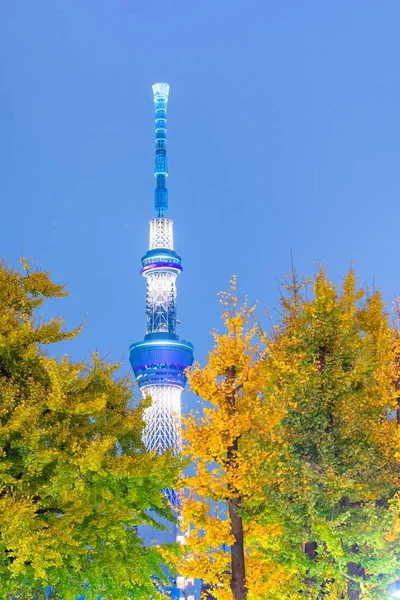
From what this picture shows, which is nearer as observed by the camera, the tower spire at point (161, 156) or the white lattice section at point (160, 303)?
the white lattice section at point (160, 303)

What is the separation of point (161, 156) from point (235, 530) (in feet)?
393

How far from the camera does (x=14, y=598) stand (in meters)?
19.7

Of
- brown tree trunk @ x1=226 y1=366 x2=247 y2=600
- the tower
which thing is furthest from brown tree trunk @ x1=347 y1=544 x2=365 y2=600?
the tower

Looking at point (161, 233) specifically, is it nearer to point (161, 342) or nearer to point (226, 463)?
point (161, 342)

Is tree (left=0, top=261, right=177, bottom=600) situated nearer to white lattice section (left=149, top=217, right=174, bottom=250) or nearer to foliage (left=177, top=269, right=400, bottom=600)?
foliage (left=177, top=269, right=400, bottom=600)

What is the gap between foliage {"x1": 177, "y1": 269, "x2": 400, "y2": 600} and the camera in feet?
60.6

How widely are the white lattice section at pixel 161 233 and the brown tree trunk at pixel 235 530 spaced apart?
106034 mm

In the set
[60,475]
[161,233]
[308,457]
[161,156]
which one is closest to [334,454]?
[308,457]

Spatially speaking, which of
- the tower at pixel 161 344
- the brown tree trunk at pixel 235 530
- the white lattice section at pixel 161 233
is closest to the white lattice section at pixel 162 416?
the tower at pixel 161 344

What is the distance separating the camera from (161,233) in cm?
12625

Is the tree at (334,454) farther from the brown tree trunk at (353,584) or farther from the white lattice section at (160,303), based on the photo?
the white lattice section at (160,303)

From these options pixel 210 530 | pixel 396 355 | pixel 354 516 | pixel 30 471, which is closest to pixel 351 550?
pixel 354 516

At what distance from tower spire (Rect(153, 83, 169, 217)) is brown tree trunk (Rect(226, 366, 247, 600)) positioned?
11069 cm

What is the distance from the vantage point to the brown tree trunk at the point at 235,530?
63.1ft
